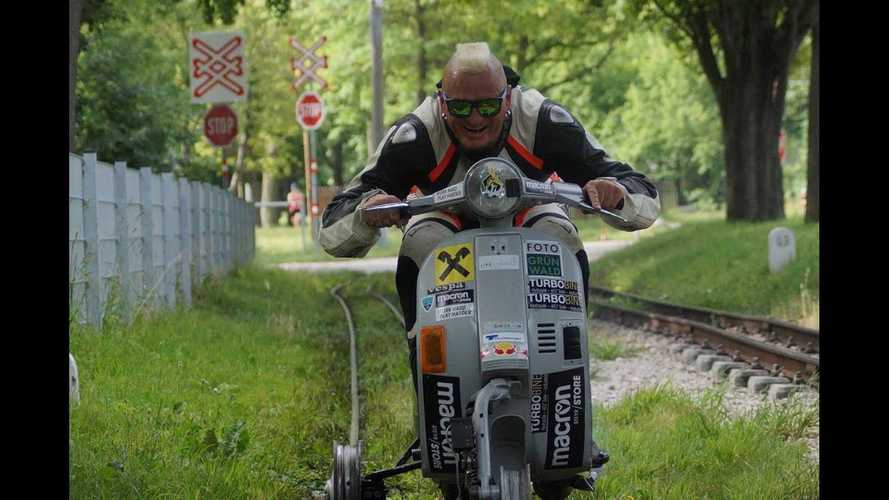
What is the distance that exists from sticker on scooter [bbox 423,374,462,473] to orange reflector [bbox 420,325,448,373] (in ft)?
0.10

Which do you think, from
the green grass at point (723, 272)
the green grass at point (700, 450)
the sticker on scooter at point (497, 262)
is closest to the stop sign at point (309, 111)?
the green grass at point (723, 272)

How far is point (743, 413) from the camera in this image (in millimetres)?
8195

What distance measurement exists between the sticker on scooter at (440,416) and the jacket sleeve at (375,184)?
1.91ft

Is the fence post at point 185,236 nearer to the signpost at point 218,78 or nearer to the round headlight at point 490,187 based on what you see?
the signpost at point 218,78

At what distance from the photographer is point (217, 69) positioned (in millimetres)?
19391

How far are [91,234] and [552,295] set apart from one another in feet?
22.9

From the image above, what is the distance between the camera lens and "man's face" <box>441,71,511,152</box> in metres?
4.46

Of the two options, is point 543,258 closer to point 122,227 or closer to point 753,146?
point 122,227

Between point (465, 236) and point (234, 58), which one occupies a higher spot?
point (234, 58)

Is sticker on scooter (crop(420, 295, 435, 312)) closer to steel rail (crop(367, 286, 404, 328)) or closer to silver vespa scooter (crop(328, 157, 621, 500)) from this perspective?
silver vespa scooter (crop(328, 157, 621, 500))

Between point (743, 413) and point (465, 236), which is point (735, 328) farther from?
point (465, 236)

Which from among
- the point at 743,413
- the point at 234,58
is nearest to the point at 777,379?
the point at 743,413
